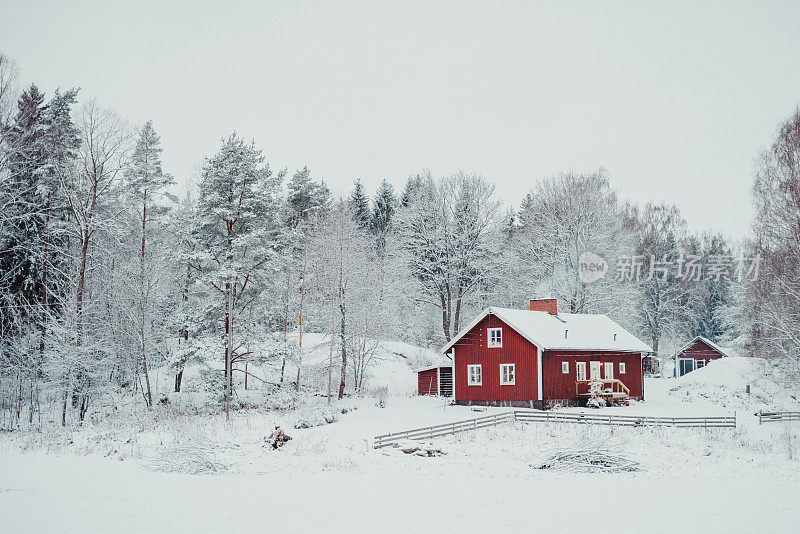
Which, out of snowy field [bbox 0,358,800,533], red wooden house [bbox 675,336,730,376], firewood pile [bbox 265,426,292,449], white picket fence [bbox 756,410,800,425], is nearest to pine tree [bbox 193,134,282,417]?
snowy field [bbox 0,358,800,533]

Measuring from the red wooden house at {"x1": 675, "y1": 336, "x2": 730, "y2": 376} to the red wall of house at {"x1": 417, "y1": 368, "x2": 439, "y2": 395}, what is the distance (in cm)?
2569

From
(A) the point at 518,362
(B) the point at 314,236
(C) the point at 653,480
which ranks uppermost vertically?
(B) the point at 314,236

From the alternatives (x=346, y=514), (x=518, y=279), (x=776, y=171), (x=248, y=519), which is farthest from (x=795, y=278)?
(x=248, y=519)

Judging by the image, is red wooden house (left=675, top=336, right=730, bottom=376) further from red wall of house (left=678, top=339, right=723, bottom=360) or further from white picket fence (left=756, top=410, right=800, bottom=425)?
white picket fence (left=756, top=410, right=800, bottom=425)

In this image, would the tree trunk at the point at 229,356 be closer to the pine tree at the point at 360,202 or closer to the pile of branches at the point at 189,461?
the pile of branches at the point at 189,461

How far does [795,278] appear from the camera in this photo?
95.2 feet

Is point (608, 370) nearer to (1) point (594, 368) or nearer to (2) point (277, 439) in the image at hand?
(1) point (594, 368)

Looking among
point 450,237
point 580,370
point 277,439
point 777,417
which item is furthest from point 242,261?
point 777,417

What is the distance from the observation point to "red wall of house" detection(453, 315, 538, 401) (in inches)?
1345

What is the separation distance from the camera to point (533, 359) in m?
33.9

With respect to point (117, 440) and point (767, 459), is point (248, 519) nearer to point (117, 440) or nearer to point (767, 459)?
point (117, 440)

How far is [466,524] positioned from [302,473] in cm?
758

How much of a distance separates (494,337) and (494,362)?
4.63 feet

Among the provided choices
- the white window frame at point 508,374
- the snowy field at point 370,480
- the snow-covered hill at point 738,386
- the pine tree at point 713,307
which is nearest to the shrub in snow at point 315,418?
the snowy field at point 370,480
